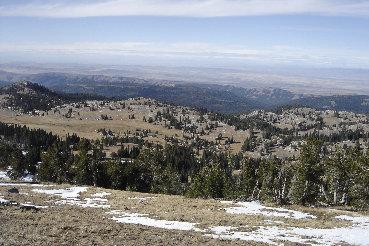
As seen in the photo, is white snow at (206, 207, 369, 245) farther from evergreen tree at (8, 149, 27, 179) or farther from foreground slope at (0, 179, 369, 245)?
evergreen tree at (8, 149, 27, 179)

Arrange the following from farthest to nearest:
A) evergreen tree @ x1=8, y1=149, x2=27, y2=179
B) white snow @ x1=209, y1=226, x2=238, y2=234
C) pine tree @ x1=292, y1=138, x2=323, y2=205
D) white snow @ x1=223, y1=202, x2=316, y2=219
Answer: evergreen tree @ x1=8, y1=149, x2=27, y2=179, pine tree @ x1=292, y1=138, x2=323, y2=205, white snow @ x1=223, y1=202, x2=316, y2=219, white snow @ x1=209, y1=226, x2=238, y2=234

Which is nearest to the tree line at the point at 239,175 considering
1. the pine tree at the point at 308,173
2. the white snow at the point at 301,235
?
the pine tree at the point at 308,173

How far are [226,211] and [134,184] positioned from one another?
44550 mm

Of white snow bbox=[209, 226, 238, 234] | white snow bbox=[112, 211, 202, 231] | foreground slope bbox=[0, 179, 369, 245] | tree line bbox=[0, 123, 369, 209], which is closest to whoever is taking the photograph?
foreground slope bbox=[0, 179, 369, 245]

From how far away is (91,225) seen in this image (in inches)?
923

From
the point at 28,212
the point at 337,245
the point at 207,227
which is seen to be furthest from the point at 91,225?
the point at 337,245

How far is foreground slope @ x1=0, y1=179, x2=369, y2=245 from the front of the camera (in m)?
20.5

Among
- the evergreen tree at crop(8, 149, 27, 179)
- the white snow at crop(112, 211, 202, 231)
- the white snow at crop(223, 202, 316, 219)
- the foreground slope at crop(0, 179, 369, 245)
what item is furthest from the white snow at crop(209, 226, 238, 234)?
the evergreen tree at crop(8, 149, 27, 179)

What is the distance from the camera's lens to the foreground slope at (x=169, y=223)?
20.5m

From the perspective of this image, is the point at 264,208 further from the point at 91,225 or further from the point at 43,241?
the point at 43,241

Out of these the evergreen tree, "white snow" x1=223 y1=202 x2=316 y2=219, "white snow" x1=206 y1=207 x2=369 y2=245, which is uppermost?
"white snow" x1=206 y1=207 x2=369 y2=245

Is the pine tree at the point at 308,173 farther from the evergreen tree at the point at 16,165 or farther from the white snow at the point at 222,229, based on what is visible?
the evergreen tree at the point at 16,165

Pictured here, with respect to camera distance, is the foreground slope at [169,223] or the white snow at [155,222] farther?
the white snow at [155,222]

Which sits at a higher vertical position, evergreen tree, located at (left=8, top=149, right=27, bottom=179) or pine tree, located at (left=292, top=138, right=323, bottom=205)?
pine tree, located at (left=292, top=138, right=323, bottom=205)
